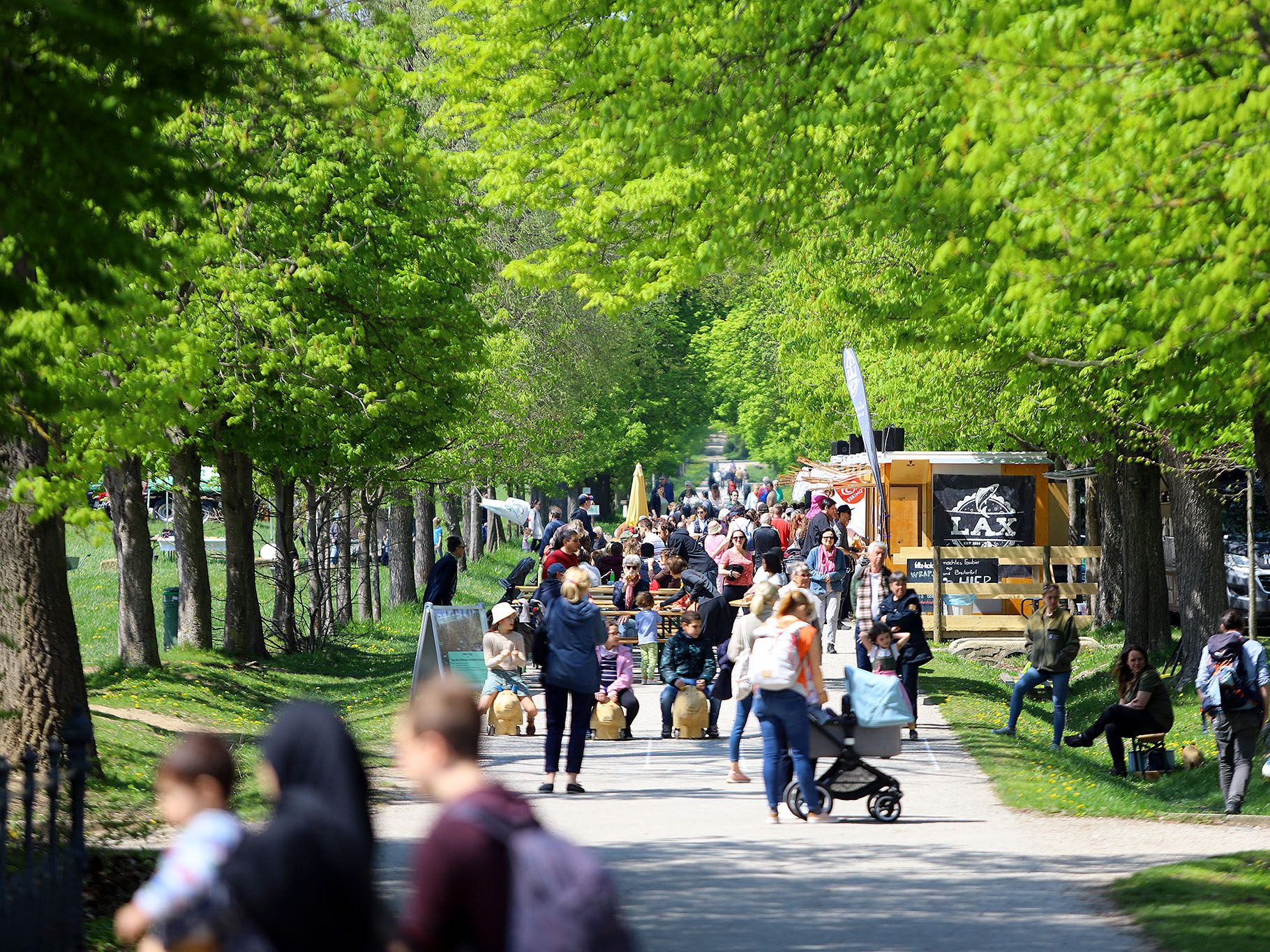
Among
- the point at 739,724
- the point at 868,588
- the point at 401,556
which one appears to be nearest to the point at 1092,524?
the point at 401,556

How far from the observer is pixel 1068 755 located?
17500 millimetres

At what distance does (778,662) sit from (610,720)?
19.0 feet

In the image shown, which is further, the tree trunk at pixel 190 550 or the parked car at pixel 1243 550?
the parked car at pixel 1243 550

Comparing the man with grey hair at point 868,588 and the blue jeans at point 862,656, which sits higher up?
the man with grey hair at point 868,588

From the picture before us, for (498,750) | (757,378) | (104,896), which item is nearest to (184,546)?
(498,750)

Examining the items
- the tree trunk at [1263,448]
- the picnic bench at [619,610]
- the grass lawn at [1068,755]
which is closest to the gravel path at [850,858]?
the grass lawn at [1068,755]

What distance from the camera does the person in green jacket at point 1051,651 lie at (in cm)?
1747

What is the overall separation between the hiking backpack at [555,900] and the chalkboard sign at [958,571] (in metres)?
24.5

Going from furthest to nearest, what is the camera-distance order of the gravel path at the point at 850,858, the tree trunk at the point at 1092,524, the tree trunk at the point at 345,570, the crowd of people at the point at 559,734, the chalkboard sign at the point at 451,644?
the tree trunk at the point at 1092,524, the tree trunk at the point at 345,570, the chalkboard sign at the point at 451,644, the gravel path at the point at 850,858, the crowd of people at the point at 559,734

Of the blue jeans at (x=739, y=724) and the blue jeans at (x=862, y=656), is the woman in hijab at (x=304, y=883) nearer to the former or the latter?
the blue jeans at (x=739, y=724)

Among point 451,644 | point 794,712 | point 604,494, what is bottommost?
point 794,712

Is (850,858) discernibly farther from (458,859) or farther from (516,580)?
(516,580)

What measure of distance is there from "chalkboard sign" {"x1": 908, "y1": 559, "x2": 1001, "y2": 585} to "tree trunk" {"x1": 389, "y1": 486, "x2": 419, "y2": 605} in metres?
12.0

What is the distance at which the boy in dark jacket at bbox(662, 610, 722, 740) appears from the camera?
1666cm
